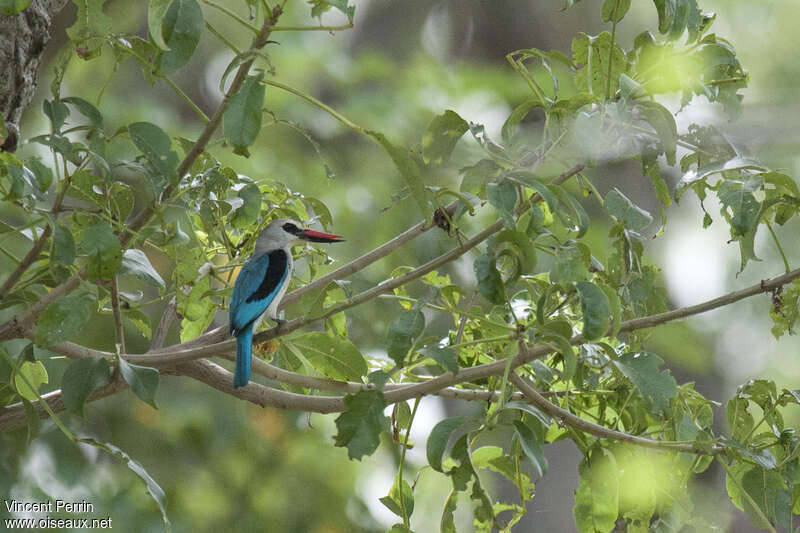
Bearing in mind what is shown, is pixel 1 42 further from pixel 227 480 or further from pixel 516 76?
pixel 516 76

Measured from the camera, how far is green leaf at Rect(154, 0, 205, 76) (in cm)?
95

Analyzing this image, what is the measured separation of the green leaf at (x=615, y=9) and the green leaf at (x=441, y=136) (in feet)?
0.76

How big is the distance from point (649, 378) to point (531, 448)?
0.19 m

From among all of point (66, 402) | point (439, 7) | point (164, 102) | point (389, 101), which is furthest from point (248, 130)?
point (439, 7)

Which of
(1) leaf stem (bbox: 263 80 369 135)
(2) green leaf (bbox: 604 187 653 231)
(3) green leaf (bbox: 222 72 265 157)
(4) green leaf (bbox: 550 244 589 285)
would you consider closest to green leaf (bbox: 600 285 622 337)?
(4) green leaf (bbox: 550 244 589 285)

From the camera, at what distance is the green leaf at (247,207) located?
136 cm

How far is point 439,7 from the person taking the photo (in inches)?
187

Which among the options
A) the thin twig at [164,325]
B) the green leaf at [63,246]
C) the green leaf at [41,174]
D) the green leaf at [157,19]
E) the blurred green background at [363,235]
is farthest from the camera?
the blurred green background at [363,235]

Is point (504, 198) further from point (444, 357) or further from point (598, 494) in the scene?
point (598, 494)

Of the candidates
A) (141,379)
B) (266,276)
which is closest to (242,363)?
(141,379)

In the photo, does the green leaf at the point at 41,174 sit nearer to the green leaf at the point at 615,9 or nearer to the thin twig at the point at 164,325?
the thin twig at the point at 164,325

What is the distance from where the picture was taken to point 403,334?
116 centimetres

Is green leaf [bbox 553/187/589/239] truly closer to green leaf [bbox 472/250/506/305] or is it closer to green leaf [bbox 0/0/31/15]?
green leaf [bbox 472/250/506/305]

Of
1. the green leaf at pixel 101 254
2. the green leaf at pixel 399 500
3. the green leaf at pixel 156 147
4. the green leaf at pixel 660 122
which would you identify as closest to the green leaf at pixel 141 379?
the green leaf at pixel 101 254
